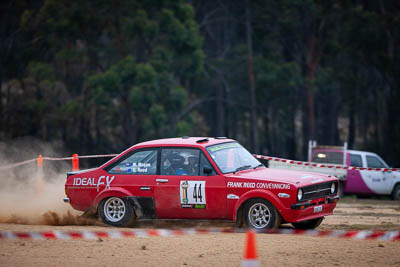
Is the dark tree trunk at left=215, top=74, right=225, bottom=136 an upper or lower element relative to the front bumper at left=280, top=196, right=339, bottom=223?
upper

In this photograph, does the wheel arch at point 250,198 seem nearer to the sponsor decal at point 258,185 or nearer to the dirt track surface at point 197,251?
the sponsor decal at point 258,185

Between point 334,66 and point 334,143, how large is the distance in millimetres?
5880

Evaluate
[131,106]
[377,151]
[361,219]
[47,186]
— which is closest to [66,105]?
[131,106]

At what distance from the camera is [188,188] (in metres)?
11.1

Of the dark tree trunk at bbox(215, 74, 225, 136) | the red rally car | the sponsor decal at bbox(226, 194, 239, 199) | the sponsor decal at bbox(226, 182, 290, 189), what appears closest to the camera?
the sponsor decal at bbox(226, 182, 290, 189)

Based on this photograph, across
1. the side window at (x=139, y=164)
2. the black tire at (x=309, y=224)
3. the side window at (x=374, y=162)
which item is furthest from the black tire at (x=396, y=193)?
the side window at (x=139, y=164)

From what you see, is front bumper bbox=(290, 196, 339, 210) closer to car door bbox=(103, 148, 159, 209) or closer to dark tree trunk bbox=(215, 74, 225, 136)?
car door bbox=(103, 148, 159, 209)

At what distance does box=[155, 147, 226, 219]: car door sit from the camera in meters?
11.0

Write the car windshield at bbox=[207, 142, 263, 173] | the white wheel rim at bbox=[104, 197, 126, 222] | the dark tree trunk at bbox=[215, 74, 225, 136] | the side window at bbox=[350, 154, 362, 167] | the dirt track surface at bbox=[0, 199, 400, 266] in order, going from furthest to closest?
the dark tree trunk at bbox=[215, 74, 225, 136] → the side window at bbox=[350, 154, 362, 167] → the white wheel rim at bbox=[104, 197, 126, 222] → the car windshield at bbox=[207, 142, 263, 173] → the dirt track surface at bbox=[0, 199, 400, 266]

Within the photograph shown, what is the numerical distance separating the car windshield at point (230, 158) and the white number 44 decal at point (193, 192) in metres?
0.44

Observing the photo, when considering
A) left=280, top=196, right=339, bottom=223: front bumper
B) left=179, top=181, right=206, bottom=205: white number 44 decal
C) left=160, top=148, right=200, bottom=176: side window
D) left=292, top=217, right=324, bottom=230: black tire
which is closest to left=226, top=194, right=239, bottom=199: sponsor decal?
left=179, top=181, right=206, bottom=205: white number 44 decal

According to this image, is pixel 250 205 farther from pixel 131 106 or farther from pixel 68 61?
pixel 68 61

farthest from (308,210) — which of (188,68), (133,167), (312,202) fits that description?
(188,68)

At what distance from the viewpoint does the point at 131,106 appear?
41.8 meters
